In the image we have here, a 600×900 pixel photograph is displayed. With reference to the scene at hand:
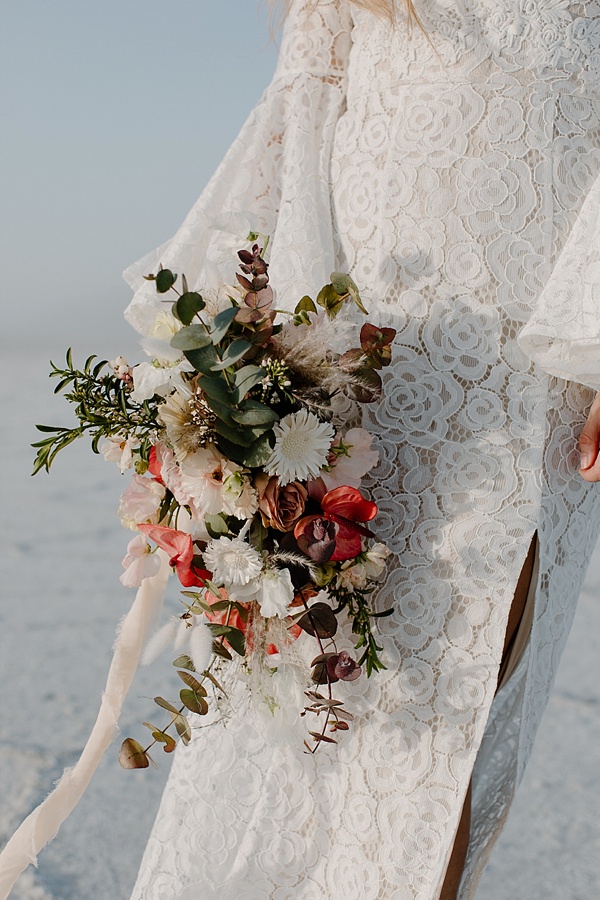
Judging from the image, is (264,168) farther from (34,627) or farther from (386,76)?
(34,627)

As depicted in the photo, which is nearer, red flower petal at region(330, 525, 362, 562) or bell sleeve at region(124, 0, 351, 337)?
red flower petal at region(330, 525, 362, 562)

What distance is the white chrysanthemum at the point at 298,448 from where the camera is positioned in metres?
0.90

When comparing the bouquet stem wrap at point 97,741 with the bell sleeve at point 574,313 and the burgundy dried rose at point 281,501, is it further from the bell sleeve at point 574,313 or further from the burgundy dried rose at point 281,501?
the bell sleeve at point 574,313

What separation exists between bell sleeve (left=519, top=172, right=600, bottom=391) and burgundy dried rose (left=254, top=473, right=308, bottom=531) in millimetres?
328

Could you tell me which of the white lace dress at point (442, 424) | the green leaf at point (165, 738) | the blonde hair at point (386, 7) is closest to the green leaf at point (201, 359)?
the white lace dress at point (442, 424)

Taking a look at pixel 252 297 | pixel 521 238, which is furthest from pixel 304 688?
pixel 521 238

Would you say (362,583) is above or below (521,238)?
below

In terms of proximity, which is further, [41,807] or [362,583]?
[41,807]

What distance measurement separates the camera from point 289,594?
2.94 feet

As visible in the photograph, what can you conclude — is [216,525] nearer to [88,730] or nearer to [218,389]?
[218,389]

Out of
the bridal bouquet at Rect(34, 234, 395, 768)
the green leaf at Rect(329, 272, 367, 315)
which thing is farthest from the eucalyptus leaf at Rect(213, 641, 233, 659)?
the green leaf at Rect(329, 272, 367, 315)

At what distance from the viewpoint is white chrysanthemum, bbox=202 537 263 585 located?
900mm

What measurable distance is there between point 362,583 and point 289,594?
0.34ft

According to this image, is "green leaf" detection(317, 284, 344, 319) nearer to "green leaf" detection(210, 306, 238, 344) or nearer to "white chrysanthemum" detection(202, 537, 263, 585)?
"green leaf" detection(210, 306, 238, 344)
